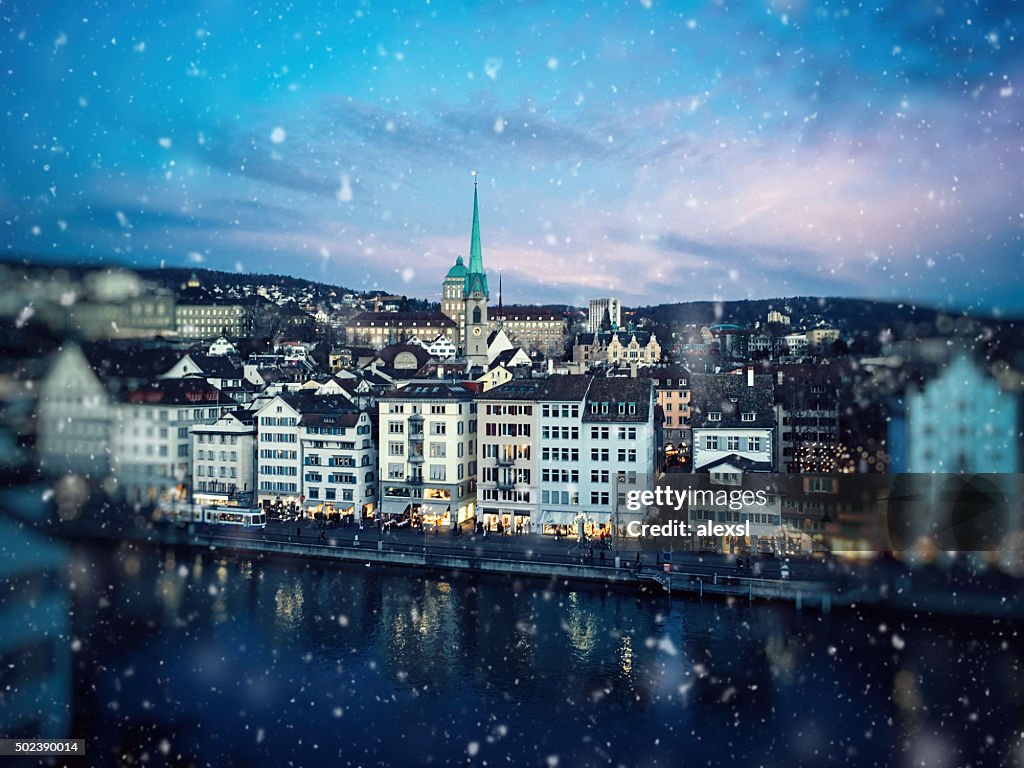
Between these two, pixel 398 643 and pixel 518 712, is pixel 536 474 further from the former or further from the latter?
pixel 518 712

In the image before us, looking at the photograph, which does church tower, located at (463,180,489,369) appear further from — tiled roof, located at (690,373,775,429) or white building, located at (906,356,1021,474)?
white building, located at (906,356,1021,474)

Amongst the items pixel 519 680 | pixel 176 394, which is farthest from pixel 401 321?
pixel 519 680

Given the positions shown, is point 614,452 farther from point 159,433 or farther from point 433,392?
point 159,433

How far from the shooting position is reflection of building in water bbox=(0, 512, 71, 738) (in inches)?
384

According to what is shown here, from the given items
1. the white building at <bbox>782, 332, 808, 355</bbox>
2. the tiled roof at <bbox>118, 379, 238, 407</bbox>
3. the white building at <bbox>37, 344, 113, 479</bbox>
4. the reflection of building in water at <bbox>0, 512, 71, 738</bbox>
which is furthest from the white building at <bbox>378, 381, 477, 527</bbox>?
the white building at <bbox>782, 332, 808, 355</bbox>

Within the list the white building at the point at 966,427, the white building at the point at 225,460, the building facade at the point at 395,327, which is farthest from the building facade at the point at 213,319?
the building facade at the point at 395,327

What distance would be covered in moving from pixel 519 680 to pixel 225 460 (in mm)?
12261

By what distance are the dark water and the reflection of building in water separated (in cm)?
29

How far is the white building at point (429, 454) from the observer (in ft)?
68.1

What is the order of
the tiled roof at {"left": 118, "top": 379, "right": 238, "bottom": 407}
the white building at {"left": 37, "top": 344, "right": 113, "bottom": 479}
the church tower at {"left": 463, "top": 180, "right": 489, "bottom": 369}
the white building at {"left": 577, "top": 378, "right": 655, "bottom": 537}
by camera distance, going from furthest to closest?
1. the church tower at {"left": 463, "top": 180, "right": 489, "bottom": 369}
2. the white building at {"left": 577, "top": 378, "right": 655, "bottom": 537}
3. the tiled roof at {"left": 118, "top": 379, "right": 238, "bottom": 407}
4. the white building at {"left": 37, "top": 344, "right": 113, "bottom": 479}

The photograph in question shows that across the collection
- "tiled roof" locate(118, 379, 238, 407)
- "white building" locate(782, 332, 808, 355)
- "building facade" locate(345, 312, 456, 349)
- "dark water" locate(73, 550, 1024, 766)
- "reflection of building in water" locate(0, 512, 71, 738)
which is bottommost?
"dark water" locate(73, 550, 1024, 766)

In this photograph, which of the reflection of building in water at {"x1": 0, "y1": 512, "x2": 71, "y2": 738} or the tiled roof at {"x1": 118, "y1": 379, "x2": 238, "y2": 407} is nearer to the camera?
the reflection of building in water at {"x1": 0, "y1": 512, "x2": 71, "y2": 738}

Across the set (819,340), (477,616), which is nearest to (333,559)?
(477,616)

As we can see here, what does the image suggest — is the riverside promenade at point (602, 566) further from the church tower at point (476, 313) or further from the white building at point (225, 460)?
the church tower at point (476, 313)
